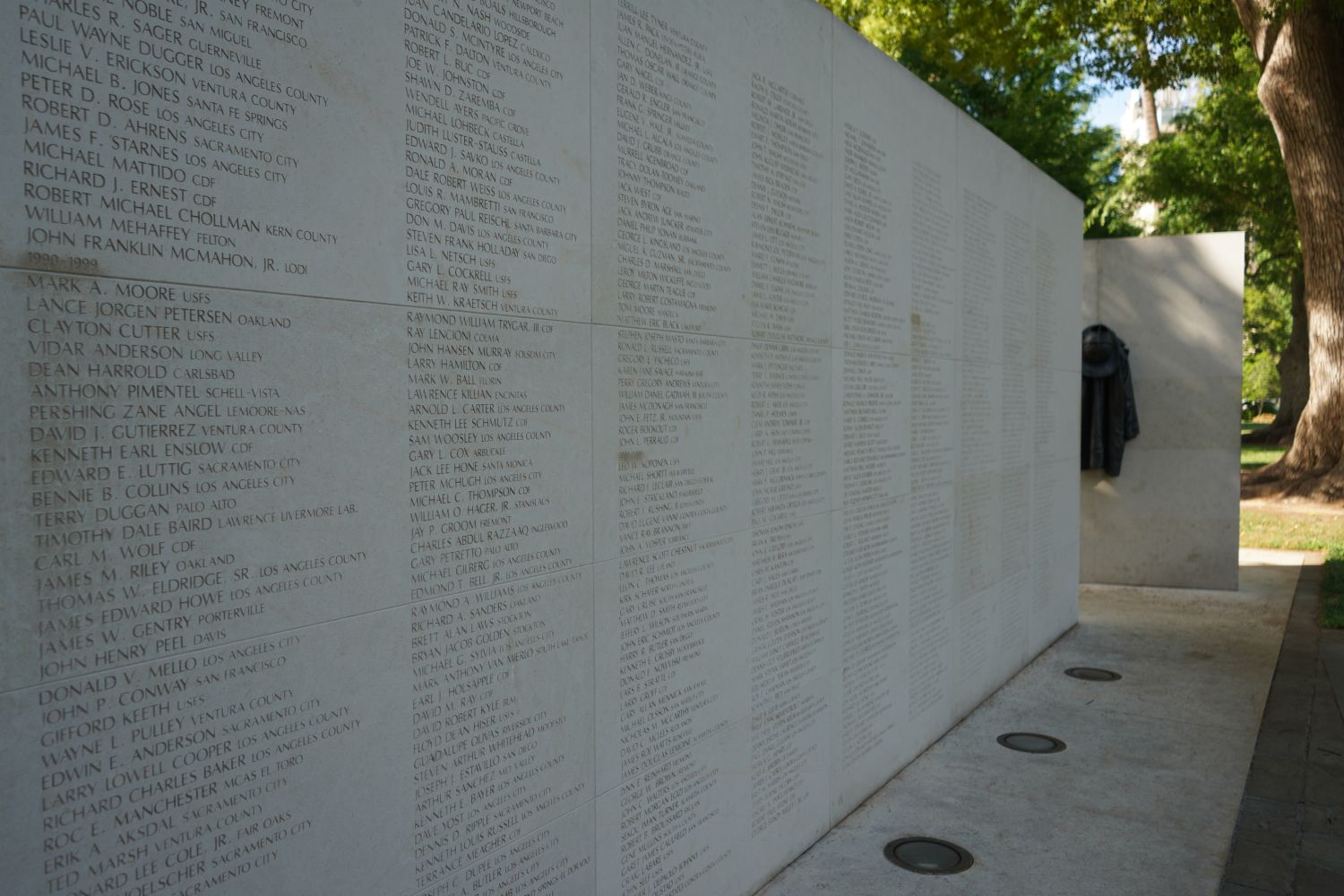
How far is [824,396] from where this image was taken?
4062 mm

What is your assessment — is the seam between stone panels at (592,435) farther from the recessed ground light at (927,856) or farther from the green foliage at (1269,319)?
the green foliage at (1269,319)

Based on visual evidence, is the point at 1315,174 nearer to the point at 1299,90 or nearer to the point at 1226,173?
the point at 1299,90

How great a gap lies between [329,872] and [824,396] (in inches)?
102

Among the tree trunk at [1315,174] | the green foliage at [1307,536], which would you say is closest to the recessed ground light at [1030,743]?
the green foliage at [1307,536]

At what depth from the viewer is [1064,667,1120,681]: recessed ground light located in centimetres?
650

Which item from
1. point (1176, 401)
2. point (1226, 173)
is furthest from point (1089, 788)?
point (1226, 173)

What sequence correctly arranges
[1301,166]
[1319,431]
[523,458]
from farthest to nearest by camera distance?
[1319,431], [1301,166], [523,458]

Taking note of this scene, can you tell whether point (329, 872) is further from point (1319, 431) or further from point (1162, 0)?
point (1319, 431)

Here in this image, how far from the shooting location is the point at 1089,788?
182 inches

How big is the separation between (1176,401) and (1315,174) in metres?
6.08

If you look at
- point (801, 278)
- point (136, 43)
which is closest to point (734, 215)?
point (801, 278)

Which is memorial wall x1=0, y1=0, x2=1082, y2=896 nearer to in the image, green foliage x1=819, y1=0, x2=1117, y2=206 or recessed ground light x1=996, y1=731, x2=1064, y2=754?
recessed ground light x1=996, y1=731, x2=1064, y2=754

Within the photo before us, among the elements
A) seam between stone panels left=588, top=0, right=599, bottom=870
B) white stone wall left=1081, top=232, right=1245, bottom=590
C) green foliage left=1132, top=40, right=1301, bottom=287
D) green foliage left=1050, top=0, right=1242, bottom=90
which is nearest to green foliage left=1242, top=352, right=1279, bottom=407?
green foliage left=1132, top=40, right=1301, bottom=287

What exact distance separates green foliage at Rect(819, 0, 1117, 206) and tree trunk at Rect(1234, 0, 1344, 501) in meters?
2.78
